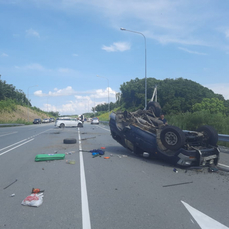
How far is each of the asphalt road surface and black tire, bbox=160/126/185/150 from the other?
2.47ft

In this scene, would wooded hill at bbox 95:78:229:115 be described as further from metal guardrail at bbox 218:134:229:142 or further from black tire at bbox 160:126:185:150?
black tire at bbox 160:126:185:150

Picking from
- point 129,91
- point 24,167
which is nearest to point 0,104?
point 129,91

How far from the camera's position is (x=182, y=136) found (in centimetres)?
755

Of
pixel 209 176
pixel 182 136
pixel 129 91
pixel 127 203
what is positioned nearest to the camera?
pixel 127 203

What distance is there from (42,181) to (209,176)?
4588mm

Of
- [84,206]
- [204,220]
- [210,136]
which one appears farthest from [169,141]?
[84,206]

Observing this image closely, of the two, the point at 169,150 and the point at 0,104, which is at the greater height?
the point at 0,104

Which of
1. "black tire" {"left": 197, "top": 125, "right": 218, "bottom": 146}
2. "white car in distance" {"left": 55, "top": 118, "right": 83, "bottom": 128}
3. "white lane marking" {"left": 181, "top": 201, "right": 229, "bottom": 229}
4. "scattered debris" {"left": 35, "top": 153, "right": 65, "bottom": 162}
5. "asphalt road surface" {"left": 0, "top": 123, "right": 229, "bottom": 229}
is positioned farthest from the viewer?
"white car in distance" {"left": 55, "top": 118, "right": 83, "bottom": 128}

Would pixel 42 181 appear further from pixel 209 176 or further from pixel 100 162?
pixel 209 176

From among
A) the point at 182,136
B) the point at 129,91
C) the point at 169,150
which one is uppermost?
the point at 129,91

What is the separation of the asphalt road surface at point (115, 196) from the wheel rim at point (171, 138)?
0.84 m

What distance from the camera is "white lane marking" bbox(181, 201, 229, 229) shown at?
3.94 m

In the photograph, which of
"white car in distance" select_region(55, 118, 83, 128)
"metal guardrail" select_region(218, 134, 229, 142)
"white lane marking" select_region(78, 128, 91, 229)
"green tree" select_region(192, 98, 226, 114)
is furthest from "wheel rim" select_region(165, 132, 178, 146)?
"green tree" select_region(192, 98, 226, 114)

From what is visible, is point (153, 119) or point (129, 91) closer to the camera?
point (153, 119)
